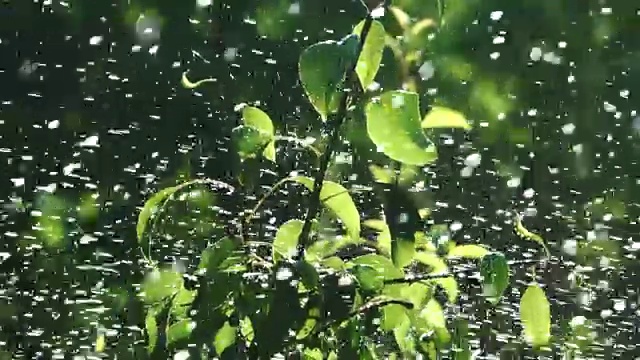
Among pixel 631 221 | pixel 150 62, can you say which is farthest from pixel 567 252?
pixel 150 62

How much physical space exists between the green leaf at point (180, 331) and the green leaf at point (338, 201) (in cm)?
9

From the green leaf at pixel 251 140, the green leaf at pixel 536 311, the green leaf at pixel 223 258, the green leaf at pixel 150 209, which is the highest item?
the green leaf at pixel 251 140

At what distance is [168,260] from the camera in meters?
0.70

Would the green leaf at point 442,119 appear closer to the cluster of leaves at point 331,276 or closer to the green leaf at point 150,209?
the cluster of leaves at point 331,276

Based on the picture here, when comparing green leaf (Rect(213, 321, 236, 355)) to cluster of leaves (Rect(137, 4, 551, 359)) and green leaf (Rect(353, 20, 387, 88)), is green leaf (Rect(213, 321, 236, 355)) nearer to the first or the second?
cluster of leaves (Rect(137, 4, 551, 359))

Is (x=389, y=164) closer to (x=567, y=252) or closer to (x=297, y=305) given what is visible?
(x=297, y=305)

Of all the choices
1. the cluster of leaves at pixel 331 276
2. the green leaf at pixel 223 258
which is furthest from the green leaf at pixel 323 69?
the green leaf at pixel 223 258

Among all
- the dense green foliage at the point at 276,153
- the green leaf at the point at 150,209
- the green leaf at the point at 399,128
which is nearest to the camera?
the green leaf at the point at 399,128

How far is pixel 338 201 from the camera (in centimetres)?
45

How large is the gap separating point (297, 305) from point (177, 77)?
0.34 meters

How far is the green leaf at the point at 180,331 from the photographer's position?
18.7 inches

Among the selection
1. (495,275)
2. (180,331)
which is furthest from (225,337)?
(495,275)

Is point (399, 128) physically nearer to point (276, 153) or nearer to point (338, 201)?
point (338, 201)

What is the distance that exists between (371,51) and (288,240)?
0.11 metres
